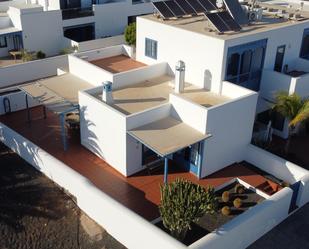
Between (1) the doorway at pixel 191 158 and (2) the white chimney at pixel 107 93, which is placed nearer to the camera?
(1) the doorway at pixel 191 158

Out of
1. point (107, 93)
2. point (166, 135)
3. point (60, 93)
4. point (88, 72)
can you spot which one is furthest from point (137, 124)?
point (88, 72)

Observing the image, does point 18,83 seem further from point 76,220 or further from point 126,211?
point 126,211

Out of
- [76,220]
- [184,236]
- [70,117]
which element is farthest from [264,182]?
[70,117]

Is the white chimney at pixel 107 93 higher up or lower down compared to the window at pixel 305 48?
lower down

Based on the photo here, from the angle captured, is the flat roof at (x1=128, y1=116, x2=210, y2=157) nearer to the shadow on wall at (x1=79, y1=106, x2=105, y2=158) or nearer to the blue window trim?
the shadow on wall at (x1=79, y1=106, x2=105, y2=158)

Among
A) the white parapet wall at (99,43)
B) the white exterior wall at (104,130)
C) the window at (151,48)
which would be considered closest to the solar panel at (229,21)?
the window at (151,48)

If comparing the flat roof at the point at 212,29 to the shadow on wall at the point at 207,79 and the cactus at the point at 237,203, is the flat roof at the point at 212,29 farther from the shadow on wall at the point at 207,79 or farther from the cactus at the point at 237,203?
the cactus at the point at 237,203

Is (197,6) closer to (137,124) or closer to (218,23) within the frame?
(218,23)
